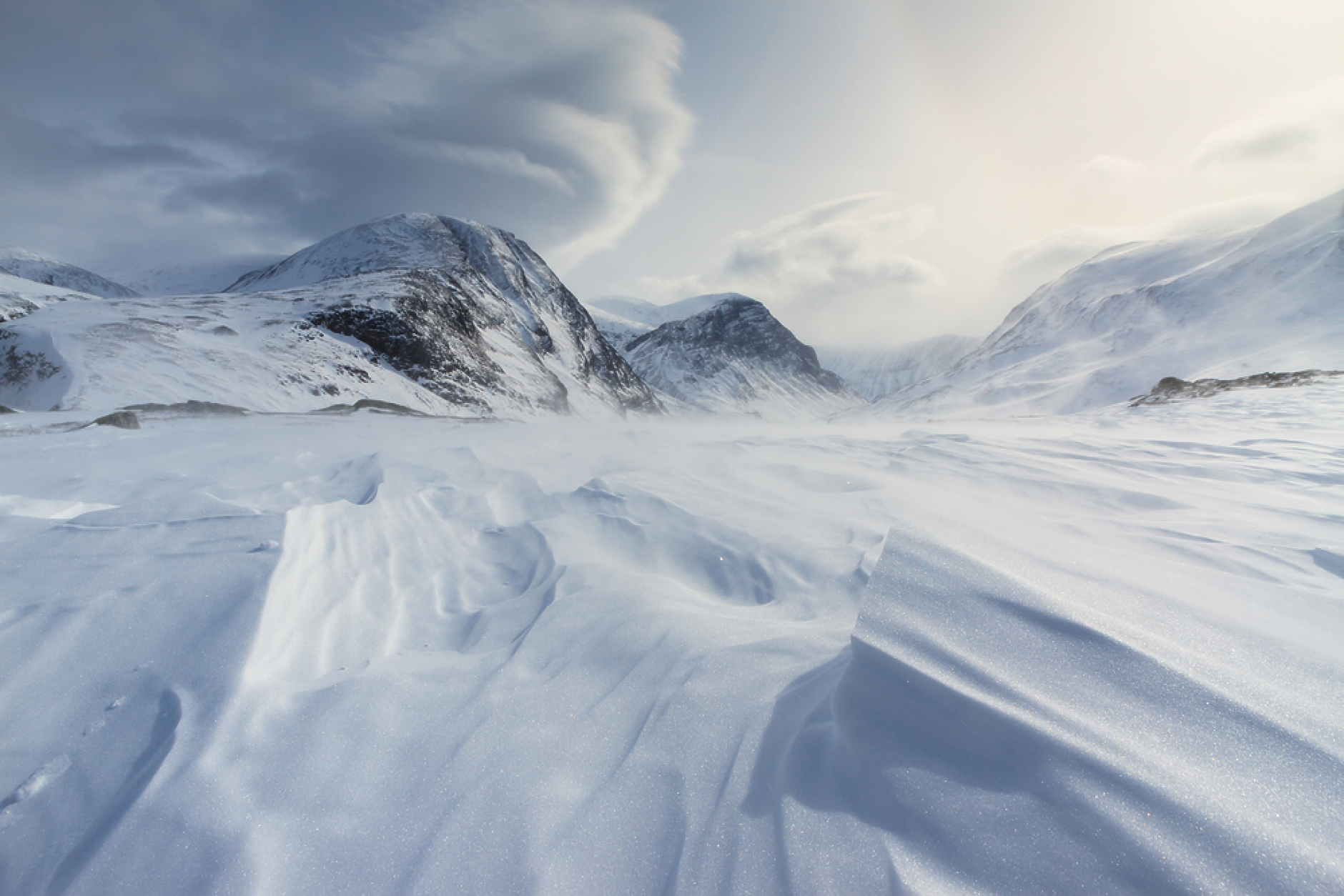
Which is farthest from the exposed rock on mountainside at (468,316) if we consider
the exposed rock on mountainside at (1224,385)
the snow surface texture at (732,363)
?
the snow surface texture at (732,363)

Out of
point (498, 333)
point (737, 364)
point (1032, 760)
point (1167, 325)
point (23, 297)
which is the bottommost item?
point (1032, 760)

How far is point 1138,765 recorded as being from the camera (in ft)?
3.47

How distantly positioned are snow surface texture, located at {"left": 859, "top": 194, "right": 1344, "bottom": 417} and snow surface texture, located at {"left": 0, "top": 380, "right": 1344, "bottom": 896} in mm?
35591

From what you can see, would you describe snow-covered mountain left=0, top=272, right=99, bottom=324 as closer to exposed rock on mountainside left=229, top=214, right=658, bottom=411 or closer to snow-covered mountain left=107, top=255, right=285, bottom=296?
exposed rock on mountainside left=229, top=214, right=658, bottom=411

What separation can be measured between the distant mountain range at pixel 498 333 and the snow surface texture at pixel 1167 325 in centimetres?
19

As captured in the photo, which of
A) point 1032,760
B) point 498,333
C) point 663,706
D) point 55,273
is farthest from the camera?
point 55,273

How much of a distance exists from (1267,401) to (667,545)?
1487 centimetres

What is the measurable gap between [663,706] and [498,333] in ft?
144

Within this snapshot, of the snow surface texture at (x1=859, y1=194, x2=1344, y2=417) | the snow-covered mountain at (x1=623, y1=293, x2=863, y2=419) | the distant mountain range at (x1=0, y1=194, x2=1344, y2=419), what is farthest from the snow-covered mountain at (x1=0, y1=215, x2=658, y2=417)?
the snow-covered mountain at (x1=623, y1=293, x2=863, y2=419)

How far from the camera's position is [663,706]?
1531 millimetres

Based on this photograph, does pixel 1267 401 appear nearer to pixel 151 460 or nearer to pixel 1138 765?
pixel 1138 765

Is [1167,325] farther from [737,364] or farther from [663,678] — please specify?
[737,364]

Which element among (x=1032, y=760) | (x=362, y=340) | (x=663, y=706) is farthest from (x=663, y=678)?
(x=362, y=340)

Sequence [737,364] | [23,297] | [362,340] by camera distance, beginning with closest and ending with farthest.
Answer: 1. [362,340]
2. [23,297]
3. [737,364]
